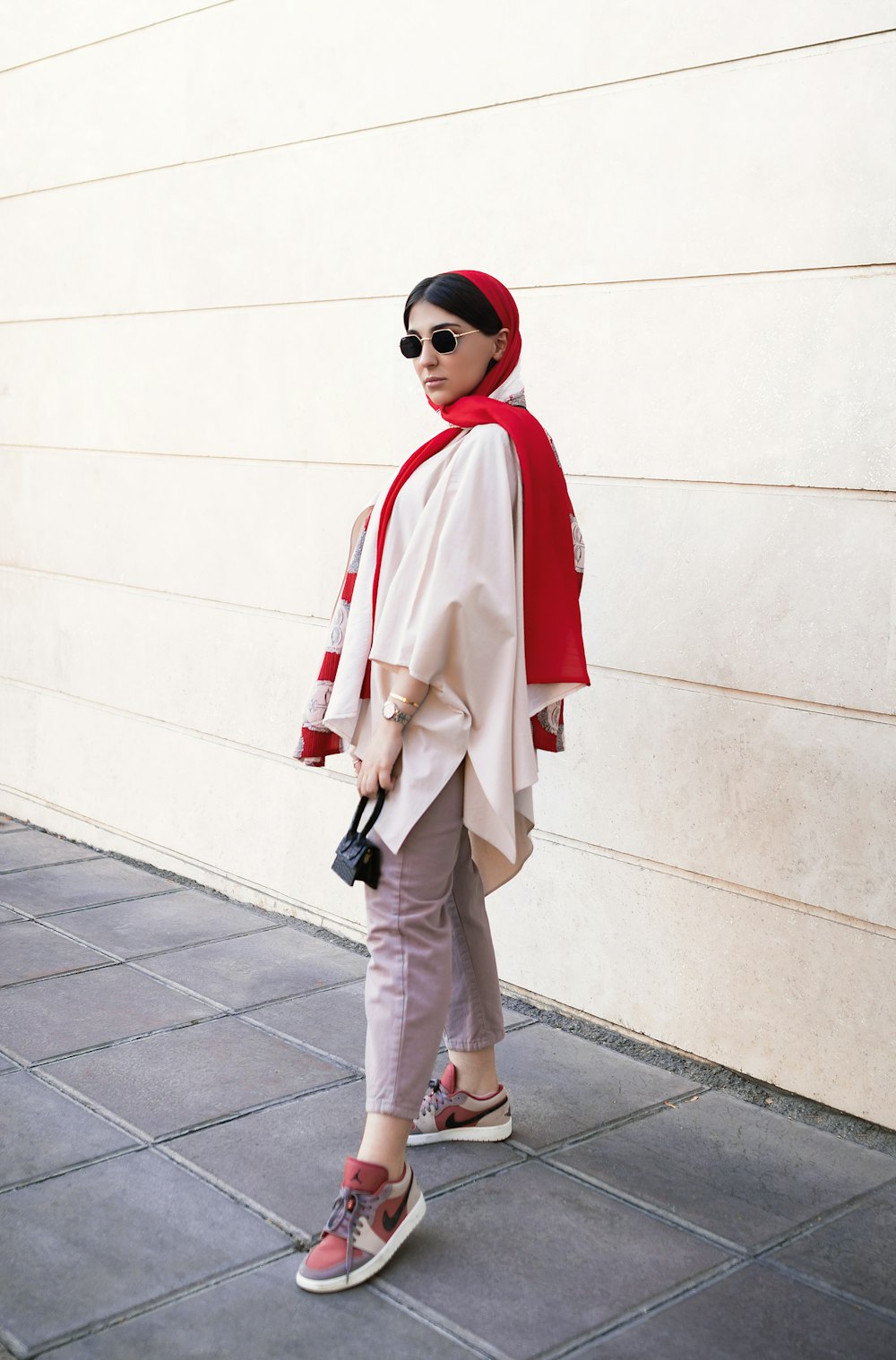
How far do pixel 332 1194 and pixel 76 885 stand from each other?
2378 mm

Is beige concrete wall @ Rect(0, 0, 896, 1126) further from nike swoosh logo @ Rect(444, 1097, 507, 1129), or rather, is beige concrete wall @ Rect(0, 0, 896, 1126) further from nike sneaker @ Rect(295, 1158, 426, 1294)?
nike sneaker @ Rect(295, 1158, 426, 1294)

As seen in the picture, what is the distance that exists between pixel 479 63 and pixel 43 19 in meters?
2.43

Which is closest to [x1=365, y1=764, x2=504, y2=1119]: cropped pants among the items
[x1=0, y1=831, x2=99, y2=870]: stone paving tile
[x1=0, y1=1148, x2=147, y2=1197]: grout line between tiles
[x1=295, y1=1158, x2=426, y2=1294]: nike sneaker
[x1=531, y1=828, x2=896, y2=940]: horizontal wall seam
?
[x1=295, y1=1158, x2=426, y2=1294]: nike sneaker

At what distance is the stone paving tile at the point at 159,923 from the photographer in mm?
4168

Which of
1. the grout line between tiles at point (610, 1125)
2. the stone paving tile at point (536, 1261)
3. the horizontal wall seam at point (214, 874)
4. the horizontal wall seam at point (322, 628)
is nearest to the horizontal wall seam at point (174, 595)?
the horizontal wall seam at point (322, 628)

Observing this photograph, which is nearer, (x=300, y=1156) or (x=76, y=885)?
(x=300, y=1156)

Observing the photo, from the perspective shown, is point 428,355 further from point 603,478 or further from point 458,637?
point 603,478

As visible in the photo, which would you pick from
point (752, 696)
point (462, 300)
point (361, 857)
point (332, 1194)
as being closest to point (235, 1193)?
point (332, 1194)

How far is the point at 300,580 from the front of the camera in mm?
4371

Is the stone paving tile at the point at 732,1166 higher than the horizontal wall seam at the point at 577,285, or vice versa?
the horizontal wall seam at the point at 577,285

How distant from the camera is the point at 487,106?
3.67 meters

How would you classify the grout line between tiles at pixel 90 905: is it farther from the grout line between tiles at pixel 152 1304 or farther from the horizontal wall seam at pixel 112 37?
the horizontal wall seam at pixel 112 37

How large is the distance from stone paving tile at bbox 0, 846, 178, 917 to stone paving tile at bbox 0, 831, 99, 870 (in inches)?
3.0

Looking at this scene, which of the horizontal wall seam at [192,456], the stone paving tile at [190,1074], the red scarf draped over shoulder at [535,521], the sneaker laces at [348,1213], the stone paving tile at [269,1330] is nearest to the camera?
the stone paving tile at [269,1330]
